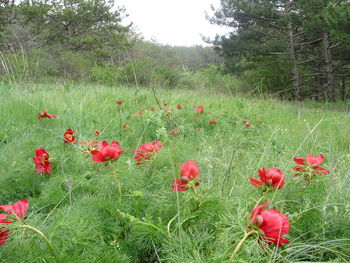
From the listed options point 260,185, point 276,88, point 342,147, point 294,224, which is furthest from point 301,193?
point 276,88

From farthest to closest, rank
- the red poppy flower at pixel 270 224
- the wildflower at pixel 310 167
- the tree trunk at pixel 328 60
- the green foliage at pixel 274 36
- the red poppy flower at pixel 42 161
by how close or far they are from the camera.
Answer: the tree trunk at pixel 328 60
the green foliage at pixel 274 36
the red poppy flower at pixel 42 161
the wildflower at pixel 310 167
the red poppy flower at pixel 270 224

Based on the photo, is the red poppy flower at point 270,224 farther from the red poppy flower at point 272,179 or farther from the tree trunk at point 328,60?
the tree trunk at point 328,60

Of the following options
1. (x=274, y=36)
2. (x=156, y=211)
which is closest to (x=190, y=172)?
(x=156, y=211)

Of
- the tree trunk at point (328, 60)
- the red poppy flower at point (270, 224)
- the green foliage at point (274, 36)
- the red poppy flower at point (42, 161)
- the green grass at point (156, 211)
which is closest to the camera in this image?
the red poppy flower at point (270, 224)

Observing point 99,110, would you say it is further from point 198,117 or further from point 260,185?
point 260,185

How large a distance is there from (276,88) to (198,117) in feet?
42.1

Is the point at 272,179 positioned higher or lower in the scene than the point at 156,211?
higher

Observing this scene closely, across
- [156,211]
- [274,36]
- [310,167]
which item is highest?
[274,36]

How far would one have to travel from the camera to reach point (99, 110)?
2.85 meters

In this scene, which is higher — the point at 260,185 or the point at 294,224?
the point at 260,185

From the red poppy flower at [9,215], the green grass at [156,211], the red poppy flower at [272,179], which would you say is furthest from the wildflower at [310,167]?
the red poppy flower at [9,215]

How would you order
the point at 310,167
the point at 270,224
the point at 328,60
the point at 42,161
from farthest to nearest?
the point at 328,60, the point at 42,161, the point at 310,167, the point at 270,224

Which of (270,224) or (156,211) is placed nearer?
(270,224)

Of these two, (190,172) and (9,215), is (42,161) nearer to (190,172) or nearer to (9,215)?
(9,215)
